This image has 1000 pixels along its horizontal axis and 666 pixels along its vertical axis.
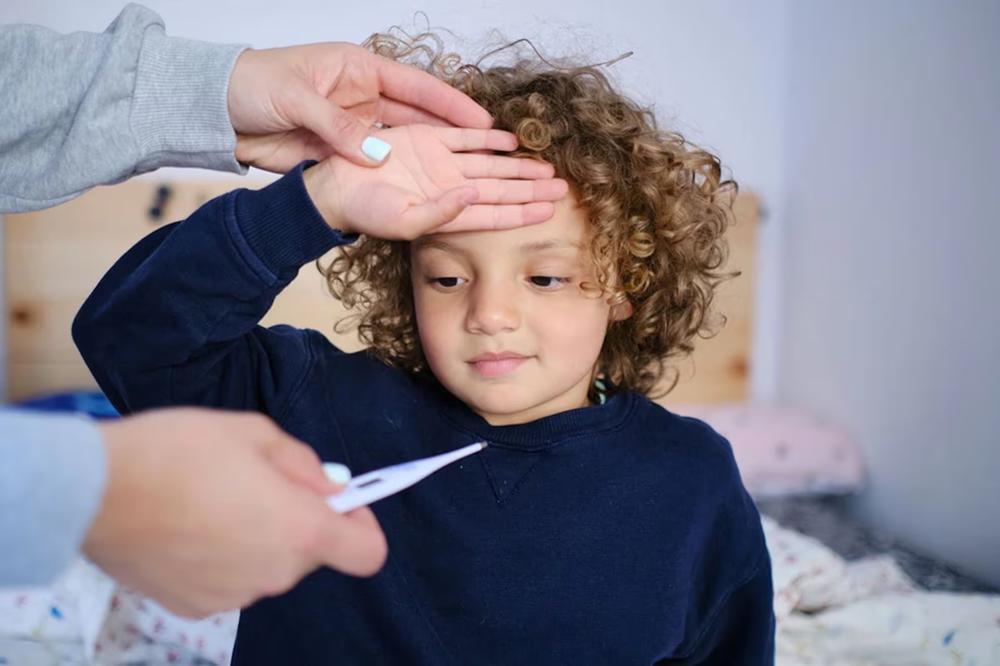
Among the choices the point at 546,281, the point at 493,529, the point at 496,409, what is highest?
the point at 546,281

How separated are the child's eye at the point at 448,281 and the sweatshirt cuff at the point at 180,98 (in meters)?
0.21

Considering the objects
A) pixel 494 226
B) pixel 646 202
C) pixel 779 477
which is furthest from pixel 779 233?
pixel 494 226

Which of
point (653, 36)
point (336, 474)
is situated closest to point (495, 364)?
point (336, 474)

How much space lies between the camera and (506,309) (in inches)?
32.0

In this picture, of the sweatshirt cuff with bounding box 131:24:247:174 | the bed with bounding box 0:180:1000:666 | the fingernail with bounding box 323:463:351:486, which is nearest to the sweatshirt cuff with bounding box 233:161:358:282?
the sweatshirt cuff with bounding box 131:24:247:174

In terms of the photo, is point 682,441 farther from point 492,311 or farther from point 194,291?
point 194,291

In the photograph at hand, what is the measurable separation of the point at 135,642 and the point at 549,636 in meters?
0.70

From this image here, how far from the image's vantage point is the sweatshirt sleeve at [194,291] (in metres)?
0.70

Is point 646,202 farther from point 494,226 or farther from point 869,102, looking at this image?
point 869,102

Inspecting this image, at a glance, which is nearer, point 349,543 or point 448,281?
point 349,543

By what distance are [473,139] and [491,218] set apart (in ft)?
0.28

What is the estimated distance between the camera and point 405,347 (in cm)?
104

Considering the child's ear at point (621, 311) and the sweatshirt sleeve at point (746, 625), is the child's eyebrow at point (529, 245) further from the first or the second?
the sweatshirt sleeve at point (746, 625)

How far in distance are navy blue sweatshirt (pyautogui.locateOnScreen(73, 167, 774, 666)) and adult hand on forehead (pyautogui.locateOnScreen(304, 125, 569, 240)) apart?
134 mm
